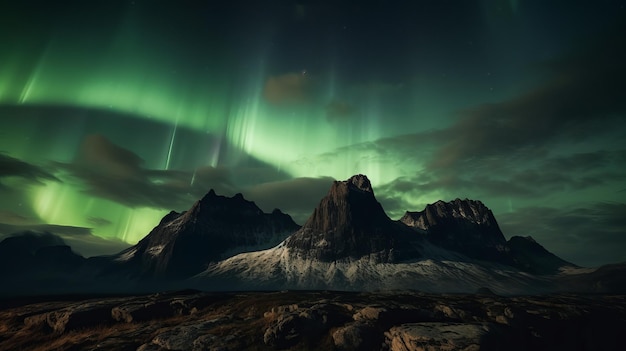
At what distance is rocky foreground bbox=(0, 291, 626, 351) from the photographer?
4063 cm

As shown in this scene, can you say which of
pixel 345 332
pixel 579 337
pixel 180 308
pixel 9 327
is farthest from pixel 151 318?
pixel 579 337

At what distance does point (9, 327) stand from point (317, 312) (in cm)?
6031

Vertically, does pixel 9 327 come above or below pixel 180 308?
below

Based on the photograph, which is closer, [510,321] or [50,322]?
[510,321]

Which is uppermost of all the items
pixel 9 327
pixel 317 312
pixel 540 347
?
pixel 317 312

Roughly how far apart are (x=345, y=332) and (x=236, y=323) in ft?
56.6

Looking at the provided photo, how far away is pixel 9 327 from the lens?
6366 cm

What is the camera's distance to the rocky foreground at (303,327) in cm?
4063

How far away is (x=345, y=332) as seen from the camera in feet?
137

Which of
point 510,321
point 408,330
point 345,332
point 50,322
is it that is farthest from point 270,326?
point 50,322

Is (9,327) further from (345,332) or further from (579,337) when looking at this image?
(579,337)

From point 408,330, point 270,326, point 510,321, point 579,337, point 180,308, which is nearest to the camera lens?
point 408,330

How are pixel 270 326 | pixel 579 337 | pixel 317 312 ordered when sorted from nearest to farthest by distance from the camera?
pixel 270 326
pixel 317 312
pixel 579 337

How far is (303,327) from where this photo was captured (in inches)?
1742
